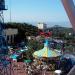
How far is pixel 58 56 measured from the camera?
1164 centimetres

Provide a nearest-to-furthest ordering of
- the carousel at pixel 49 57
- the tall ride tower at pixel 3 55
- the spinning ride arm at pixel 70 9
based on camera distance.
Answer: the spinning ride arm at pixel 70 9 < the tall ride tower at pixel 3 55 < the carousel at pixel 49 57

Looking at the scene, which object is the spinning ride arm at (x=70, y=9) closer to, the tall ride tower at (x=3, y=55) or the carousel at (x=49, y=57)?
the tall ride tower at (x=3, y=55)

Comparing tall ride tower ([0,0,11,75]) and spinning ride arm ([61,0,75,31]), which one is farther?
tall ride tower ([0,0,11,75])

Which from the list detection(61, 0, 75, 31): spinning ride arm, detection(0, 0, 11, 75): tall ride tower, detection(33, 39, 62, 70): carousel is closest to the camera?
detection(61, 0, 75, 31): spinning ride arm

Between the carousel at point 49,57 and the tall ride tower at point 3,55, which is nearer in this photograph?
the tall ride tower at point 3,55

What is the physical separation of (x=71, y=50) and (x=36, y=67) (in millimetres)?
2688

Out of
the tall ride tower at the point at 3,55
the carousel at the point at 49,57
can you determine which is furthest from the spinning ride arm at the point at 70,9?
the carousel at the point at 49,57

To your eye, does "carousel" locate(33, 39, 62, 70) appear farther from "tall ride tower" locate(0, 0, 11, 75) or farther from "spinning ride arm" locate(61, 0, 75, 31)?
"spinning ride arm" locate(61, 0, 75, 31)

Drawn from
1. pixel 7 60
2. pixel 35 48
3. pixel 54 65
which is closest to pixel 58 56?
pixel 54 65

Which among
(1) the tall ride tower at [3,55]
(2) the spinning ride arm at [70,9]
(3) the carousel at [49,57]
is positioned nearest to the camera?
(2) the spinning ride arm at [70,9]

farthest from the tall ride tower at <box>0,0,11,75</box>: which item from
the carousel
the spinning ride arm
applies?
the spinning ride arm

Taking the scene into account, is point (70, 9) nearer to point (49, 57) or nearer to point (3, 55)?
point (3, 55)

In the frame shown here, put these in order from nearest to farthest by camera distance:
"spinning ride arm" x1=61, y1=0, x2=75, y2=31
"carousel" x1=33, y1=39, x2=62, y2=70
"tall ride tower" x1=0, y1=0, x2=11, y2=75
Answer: "spinning ride arm" x1=61, y1=0, x2=75, y2=31, "tall ride tower" x1=0, y1=0, x2=11, y2=75, "carousel" x1=33, y1=39, x2=62, y2=70

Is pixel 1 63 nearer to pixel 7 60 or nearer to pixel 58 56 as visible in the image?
pixel 7 60
